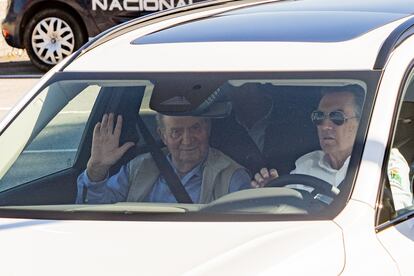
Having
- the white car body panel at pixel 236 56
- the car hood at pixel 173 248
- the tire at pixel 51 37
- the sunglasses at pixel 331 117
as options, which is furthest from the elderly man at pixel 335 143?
the tire at pixel 51 37

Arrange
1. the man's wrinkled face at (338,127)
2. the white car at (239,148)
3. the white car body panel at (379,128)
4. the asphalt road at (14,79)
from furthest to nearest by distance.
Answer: the asphalt road at (14,79), the man's wrinkled face at (338,127), the white car body panel at (379,128), the white car at (239,148)

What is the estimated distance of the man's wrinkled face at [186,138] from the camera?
3883 mm

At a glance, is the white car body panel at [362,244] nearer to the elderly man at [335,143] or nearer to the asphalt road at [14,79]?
the elderly man at [335,143]

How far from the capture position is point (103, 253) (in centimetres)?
312

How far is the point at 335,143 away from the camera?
11.8 feet

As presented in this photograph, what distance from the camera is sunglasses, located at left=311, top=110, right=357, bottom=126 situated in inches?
142

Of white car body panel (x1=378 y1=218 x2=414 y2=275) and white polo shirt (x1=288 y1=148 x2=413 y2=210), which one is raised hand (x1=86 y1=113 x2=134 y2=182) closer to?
white polo shirt (x1=288 y1=148 x2=413 y2=210)

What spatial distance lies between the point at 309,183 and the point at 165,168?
2.18 feet

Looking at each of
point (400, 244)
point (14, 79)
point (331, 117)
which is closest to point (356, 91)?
point (331, 117)

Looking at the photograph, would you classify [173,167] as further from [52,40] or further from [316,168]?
[52,40]

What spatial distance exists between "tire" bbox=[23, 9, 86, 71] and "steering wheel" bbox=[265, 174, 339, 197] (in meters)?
11.9

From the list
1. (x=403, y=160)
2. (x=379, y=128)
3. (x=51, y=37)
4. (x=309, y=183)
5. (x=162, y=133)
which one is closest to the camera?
(x=379, y=128)

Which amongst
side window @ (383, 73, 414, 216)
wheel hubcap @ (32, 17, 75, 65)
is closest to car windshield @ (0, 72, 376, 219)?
side window @ (383, 73, 414, 216)

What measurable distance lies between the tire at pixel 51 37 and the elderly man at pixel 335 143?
466 inches
